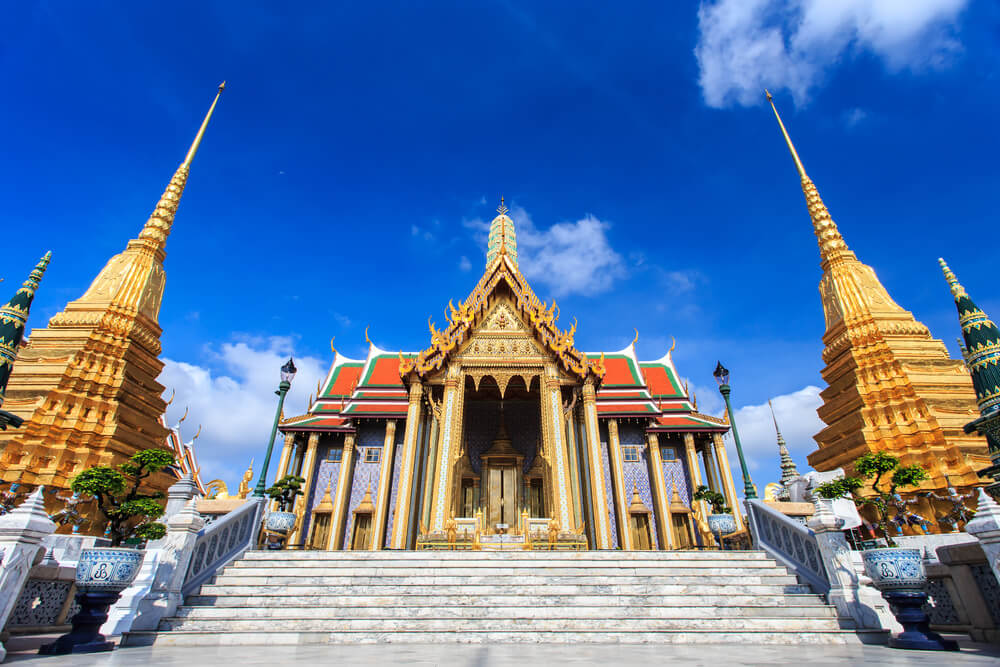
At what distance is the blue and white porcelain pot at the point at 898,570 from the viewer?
5328mm

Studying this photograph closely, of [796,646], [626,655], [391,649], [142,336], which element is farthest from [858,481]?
[142,336]

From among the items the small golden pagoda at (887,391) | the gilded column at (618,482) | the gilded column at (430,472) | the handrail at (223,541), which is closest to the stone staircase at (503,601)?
the handrail at (223,541)

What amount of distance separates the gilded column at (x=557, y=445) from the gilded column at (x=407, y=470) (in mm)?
3819

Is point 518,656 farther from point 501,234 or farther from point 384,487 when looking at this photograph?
point 501,234

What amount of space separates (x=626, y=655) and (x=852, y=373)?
19.4 meters

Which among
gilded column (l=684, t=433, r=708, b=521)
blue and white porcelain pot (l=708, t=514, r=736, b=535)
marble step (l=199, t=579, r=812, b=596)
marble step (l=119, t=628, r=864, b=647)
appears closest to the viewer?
marble step (l=119, t=628, r=864, b=647)

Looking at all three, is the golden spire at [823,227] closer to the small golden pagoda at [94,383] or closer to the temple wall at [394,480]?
the temple wall at [394,480]

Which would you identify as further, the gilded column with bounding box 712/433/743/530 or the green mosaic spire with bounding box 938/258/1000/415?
the gilded column with bounding box 712/433/743/530

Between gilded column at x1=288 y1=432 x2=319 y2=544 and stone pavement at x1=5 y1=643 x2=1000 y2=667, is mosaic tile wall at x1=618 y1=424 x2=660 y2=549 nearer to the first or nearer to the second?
gilded column at x1=288 y1=432 x2=319 y2=544

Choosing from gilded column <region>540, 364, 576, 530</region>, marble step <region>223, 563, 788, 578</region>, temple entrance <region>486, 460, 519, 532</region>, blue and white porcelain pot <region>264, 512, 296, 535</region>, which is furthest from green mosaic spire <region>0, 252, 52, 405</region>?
temple entrance <region>486, 460, 519, 532</region>

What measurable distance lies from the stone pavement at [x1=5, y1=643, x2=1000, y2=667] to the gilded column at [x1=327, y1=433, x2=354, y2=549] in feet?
39.5

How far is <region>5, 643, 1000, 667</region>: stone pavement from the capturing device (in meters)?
4.22

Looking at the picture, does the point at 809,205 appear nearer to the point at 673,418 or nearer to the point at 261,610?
the point at 673,418

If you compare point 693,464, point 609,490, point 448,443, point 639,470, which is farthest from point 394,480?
point 693,464
